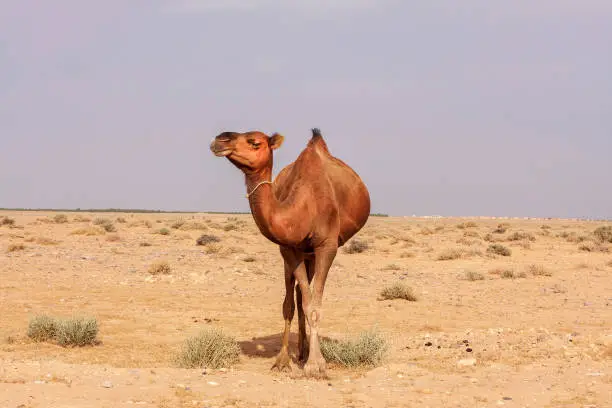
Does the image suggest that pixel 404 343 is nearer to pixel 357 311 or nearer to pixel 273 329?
pixel 273 329

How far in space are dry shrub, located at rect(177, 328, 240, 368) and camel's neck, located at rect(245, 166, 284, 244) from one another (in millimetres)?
2229

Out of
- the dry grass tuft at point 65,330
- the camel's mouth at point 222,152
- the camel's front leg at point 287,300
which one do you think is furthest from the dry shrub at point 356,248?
the camel's mouth at point 222,152

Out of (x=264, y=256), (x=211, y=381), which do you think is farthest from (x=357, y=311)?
(x=264, y=256)

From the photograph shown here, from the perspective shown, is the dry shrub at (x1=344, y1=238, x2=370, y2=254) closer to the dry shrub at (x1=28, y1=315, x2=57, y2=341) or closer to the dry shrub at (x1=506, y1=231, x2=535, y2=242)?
the dry shrub at (x1=506, y1=231, x2=535, y2=242)

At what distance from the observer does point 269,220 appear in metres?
8.49

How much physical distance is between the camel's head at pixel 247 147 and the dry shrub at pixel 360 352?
3.16 meters

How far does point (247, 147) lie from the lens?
8.35m

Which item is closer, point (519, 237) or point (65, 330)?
point (65, 330)

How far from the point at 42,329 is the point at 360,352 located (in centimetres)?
507

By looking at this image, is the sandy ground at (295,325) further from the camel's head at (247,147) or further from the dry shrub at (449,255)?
the camel's head at (247,147)

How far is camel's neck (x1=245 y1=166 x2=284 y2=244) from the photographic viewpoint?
8414mm

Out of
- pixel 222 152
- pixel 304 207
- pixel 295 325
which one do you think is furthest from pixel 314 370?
pixel 295 325

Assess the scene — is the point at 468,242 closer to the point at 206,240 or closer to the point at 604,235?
the point at 604,235

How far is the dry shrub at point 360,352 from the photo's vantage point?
10180 mm
